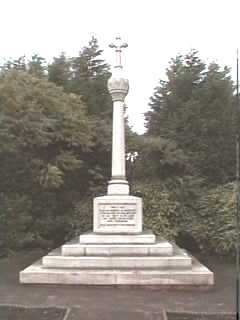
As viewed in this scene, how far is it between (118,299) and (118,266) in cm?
214

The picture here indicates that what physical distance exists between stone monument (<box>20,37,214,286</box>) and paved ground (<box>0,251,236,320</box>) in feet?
0.82

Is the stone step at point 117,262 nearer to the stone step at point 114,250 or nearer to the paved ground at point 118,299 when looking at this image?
the stone step at point 114,250

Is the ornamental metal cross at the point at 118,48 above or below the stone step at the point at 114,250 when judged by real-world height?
above

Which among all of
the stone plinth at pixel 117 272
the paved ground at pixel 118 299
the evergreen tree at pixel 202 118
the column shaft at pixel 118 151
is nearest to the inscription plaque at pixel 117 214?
the column shaft at pixel 118 151

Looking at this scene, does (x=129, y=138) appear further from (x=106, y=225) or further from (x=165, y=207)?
(x=106, y=225)

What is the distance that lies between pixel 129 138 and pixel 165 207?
10.7 feet

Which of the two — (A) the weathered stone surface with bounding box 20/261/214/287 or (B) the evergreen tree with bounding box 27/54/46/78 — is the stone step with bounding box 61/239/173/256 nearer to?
(A) the weathered stone surface with bounding box 20/261/214/287

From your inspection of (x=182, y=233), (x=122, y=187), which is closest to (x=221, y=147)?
(x=182, y=233)

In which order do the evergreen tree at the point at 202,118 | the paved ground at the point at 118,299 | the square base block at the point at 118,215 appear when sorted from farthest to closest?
the evergreen tree at the point at 202,118, the square base block at the point at 118,215, the paved ground at the point at 118,299

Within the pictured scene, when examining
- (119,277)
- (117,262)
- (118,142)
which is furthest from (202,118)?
(119,277)

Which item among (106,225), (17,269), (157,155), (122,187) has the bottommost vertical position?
(17,269)

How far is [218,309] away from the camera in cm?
809

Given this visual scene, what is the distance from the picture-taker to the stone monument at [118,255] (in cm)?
1029

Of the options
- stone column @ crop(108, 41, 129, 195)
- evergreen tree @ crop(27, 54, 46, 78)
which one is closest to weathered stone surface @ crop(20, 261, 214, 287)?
stone column @ crop(108, 41, 129, 195)
